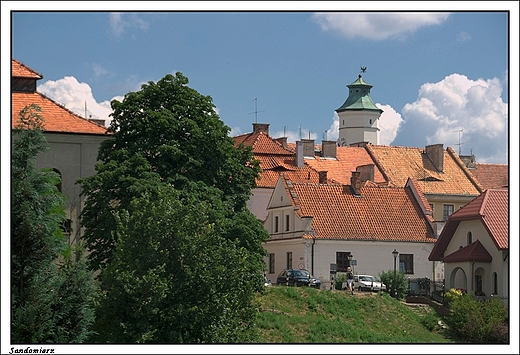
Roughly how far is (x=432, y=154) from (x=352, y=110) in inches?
1579

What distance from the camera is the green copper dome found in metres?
131

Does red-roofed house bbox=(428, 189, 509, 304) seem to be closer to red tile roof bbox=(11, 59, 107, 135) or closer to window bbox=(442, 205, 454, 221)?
window bbox=(442, 205, 454, 221)

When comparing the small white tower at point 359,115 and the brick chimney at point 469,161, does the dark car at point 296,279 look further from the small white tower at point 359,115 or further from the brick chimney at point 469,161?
the small white tower at point 359,115

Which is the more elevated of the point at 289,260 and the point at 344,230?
the point at 344,230

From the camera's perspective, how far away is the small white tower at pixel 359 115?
429ft

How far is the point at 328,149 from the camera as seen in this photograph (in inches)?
3538

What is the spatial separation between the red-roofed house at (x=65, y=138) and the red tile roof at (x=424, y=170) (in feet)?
104

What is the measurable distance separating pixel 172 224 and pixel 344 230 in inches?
1106

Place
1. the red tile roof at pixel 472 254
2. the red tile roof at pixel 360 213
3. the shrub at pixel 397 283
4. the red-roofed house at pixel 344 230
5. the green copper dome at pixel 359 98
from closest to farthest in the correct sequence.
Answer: the red tile roof at pixel 472 254 → the shrub at pixel 397 283 → the red-roofed house at pixel 344 230 → the red tile roof at pixel 360 213 → the green copper dome at pixel 359 98

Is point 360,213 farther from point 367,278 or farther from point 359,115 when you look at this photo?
point 359,115

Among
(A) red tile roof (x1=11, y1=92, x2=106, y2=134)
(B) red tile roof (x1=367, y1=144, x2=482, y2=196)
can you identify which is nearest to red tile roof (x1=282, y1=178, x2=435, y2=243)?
(B) red tile roof (x1=367, y1=144, x2=482, y2=196)

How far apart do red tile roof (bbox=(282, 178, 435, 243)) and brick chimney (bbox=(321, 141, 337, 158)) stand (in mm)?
14591

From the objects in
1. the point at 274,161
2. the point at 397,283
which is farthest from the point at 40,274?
the point at 274,161

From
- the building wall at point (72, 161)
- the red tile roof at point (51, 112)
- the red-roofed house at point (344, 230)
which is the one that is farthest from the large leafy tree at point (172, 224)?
the red-roofed house at point (344, 230)
